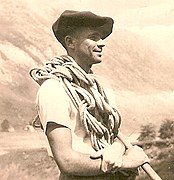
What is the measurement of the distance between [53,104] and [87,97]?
0.28 ft

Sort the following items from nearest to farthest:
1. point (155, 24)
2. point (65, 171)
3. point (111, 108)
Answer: point (65, 171)
point (111, 108)
point (155, 24)

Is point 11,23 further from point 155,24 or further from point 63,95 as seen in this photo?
point 63,95

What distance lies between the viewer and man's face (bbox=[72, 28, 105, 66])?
1270 mm

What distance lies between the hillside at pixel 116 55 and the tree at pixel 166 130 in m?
0.05

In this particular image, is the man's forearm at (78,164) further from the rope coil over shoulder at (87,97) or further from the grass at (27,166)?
the grass at (27,166)

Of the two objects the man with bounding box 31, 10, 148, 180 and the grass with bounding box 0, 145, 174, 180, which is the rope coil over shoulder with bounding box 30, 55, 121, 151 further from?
the grass with bounding box 0, 145, 174, 180

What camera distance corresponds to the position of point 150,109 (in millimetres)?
3516

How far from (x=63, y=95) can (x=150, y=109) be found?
2341 mm

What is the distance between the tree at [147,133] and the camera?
335cm

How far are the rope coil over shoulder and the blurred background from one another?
204 cm

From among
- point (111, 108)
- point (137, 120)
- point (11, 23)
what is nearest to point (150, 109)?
point (137, 120)

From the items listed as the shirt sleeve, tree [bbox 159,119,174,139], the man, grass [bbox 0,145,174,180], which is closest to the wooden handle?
the man

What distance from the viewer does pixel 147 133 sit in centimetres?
340

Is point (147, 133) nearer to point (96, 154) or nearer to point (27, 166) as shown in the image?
point (27, 166)
